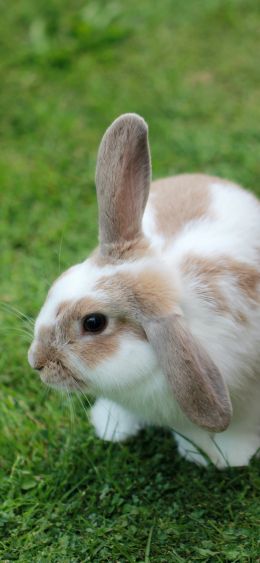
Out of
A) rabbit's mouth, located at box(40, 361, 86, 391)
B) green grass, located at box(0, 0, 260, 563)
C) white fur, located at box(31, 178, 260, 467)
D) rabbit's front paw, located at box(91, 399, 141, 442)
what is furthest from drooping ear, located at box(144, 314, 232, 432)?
rabbit's front paw, located at box(91, 399, 141, 442)

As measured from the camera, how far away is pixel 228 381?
8.64ft

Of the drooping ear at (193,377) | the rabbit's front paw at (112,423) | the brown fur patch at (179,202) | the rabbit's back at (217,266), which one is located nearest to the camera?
the drooping ear at (193,377)

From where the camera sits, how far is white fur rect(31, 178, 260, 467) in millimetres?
2545

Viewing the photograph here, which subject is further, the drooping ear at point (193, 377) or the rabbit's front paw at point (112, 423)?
the rabbit's front paw at point (112, 423)

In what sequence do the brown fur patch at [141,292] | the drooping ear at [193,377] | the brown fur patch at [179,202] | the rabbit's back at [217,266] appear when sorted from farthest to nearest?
the brown fur patch at [179,202] < the rabbit's back at [217,266] < the brown fur patch at [141,292] < the drooping ear at [193,377]

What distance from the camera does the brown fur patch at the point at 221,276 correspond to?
8.59ft

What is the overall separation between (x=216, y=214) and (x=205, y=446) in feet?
3.00

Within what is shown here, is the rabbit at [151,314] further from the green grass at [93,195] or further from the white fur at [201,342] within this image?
the green grass at [93,195]

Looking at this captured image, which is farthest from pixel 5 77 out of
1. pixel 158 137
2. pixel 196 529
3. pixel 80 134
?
pixel 196 529

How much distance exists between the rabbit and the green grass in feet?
1.08

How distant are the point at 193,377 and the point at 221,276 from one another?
1.57 feet

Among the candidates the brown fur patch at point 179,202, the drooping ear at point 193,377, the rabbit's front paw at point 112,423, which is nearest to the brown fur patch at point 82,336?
the drooping ear at point 193,377

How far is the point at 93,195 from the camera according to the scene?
4.51 meters

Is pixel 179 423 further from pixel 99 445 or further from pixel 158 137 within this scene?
pixel 158 137
